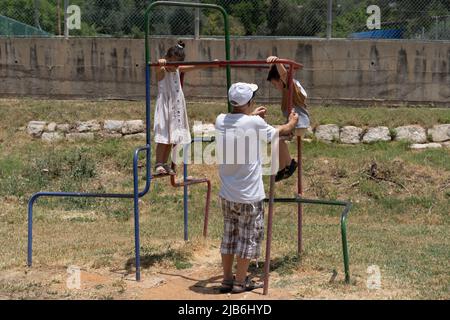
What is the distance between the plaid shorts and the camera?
6.09 meters

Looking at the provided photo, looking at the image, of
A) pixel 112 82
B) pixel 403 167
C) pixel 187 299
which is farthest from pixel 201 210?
pixel 187 299

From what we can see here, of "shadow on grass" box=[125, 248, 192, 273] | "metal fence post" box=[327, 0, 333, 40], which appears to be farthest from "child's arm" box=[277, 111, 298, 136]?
"metal fence post" box=[327, 0, 333, 40]

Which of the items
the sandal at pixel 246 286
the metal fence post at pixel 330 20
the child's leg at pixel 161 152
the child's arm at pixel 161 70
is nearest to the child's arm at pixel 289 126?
A: the sandal at pixel 246 286

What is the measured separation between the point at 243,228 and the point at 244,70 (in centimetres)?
→ 889

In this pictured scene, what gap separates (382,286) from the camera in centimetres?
629

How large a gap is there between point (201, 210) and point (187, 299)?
17.9ft

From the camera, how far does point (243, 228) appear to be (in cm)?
614

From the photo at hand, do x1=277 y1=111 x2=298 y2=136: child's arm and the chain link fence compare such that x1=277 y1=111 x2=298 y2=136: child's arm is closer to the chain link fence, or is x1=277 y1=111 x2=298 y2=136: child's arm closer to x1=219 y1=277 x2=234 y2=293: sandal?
x1=219 y1=277 x2=234 y2=293: sandal

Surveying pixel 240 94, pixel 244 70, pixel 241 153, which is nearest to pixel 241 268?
pixel 241 153

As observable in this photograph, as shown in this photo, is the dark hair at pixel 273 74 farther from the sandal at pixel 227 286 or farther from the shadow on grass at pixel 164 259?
the shadow on grass at pixel 164 259

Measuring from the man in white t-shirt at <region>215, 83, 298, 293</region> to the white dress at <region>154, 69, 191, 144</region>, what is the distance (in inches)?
46.7

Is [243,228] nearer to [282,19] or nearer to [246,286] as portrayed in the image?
[246,286]

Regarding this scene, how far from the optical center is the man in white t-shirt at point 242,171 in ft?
19.6

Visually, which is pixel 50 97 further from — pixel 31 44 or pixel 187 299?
pixel 187 299
